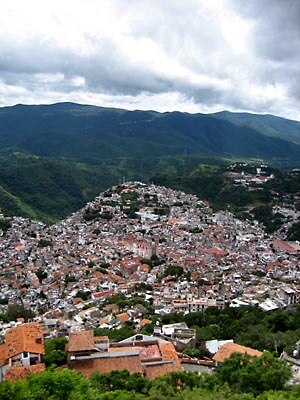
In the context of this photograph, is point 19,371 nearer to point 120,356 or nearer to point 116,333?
point 120,356

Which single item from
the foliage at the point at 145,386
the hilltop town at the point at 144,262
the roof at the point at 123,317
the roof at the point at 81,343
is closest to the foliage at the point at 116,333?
the roof at the point at 123,317

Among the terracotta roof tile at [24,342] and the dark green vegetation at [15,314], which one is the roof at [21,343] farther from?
the dark green vegetation at [15,314]

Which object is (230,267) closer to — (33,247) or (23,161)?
(33,247)

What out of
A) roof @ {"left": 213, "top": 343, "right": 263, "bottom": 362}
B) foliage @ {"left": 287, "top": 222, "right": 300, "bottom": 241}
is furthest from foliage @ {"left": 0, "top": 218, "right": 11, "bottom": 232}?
roof @ {"left": 213, "top": 343, "right": 263, "bottom": 362}

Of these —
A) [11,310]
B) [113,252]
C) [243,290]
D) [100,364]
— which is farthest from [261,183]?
[100,364]

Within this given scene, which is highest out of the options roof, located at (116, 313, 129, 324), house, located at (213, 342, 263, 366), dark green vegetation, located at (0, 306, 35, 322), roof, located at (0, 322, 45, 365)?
roof, located at (0, 322, 45, 365)

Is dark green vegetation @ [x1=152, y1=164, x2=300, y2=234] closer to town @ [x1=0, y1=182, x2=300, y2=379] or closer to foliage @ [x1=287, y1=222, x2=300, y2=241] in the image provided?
foliage @ [x1=287, y1=222, x2=300, y2=241]

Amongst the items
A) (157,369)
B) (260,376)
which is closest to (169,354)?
(157,369)
